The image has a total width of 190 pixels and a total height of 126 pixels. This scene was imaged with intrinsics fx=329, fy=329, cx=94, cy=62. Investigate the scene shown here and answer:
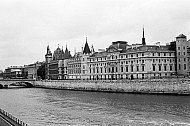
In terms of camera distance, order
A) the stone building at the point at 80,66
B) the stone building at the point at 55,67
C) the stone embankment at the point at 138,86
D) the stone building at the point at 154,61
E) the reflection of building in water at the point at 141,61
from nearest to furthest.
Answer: the stone embankment at the point at 138,86
the stone building at the point at 154,61
the reflection of building in water at the point at 141,61
the stone building at the point at 80,66
the stone building at the point at 55,67

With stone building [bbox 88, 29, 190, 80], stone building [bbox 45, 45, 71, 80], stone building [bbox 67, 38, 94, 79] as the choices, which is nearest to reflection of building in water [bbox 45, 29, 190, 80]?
stone building [bbox 88, 29, 190, 80]

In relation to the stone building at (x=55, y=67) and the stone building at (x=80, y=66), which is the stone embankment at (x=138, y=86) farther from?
the stone building at (x=55, y=67)

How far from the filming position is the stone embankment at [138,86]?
199 ft

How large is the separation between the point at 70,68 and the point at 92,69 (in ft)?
59.2

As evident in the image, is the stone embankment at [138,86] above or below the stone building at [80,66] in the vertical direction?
below

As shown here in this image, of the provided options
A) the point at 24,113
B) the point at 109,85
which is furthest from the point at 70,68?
the point at 24,113

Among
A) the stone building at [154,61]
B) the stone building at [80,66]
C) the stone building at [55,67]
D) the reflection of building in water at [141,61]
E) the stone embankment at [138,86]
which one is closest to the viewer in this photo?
the stone embankment at [138,86]

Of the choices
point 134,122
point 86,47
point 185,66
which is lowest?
point 134,122

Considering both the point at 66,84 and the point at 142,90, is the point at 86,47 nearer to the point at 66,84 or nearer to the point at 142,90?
the point at 66,84

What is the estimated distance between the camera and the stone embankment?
6075 cm

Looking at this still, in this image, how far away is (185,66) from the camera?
85250 millimetres

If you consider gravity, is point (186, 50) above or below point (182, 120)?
above

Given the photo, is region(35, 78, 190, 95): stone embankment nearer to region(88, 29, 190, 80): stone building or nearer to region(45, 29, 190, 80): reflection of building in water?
region(45, 29, 190, 80): reflection of building in water

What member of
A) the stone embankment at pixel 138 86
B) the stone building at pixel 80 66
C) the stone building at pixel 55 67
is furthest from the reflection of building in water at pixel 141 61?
the stone building at pixel 55 67
